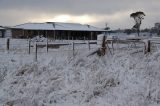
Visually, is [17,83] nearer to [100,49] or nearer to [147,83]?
[147,83]

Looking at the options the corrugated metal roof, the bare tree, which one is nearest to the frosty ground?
the corrugated metal roof

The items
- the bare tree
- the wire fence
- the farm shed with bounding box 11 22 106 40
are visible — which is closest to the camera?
the wire fence

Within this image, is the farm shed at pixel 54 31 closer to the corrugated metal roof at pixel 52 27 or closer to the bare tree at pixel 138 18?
the corrugated metal roof at pixel 52 27

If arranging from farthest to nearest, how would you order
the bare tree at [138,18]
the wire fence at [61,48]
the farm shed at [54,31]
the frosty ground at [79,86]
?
the bare tree at [138,18] < the farm shed at [54,31] < the wire fence at [61,48] < the frosty ground at [79,86]

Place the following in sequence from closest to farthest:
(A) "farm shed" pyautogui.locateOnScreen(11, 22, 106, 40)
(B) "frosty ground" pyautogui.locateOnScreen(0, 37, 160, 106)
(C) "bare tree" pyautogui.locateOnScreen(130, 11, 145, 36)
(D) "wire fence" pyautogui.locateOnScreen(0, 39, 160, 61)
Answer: (B) "frosty ground" pyautogui.locateOnScreen(0, 37, 160, 106)
(D) "wire fence" pyautogui.locateOnScreen(0, 39, 160, 61)
(A) "farm shed" pyautogui.locateOnScreen(11, 22, 106, 40)
(C) "bare tree" pyautogui.locateOnScreen(130, 11, 145, 36)

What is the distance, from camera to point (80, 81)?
9219mm

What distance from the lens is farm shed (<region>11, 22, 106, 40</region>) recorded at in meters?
68.3

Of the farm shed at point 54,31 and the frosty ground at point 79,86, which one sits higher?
the farm shed at point 54,31

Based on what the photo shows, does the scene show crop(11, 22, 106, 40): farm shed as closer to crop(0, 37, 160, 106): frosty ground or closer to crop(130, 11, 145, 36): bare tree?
crop(130, 11, 145, 36): bare tree

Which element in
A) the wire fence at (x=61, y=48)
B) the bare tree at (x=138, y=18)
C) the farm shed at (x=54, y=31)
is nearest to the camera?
the wire fence at (x=61, y=48)

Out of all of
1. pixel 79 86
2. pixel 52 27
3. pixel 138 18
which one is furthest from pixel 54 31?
pixel 79 86

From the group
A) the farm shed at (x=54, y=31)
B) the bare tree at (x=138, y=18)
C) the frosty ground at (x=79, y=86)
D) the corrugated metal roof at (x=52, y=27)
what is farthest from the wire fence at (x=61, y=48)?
the bare tree at (x=138, y=18)

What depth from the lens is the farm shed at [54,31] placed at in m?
68.3

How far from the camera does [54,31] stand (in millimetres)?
68812
